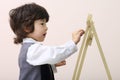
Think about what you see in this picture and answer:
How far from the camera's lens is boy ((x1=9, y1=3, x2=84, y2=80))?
35.8 inches

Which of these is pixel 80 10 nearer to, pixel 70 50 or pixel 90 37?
pixel 90 37

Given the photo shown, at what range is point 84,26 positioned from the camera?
4.81ft

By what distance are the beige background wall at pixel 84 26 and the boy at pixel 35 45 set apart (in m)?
0.50

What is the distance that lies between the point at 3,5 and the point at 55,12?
0.30 m

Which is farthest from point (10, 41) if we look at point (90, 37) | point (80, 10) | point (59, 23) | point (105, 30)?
point (90, 37)

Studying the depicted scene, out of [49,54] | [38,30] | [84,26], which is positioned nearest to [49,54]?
[49,54]

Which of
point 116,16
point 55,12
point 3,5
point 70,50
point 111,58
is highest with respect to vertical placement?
point 3,5

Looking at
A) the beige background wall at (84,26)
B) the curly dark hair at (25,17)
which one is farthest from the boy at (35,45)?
the beige background wall at (84,26)

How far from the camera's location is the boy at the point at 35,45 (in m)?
0.91

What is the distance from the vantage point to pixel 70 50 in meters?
0.91

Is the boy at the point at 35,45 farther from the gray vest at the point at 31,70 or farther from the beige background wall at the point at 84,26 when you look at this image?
the beige background wall at the point at 84,26

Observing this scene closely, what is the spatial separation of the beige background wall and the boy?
0.50m

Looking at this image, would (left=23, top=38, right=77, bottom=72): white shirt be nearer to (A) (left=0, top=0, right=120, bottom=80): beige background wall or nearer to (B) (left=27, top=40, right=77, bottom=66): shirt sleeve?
(B) (left=27, top=40, right=77, bottom=66): shirt sleeve

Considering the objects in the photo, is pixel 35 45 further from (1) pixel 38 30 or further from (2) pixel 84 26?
(2) pixel 84 26
